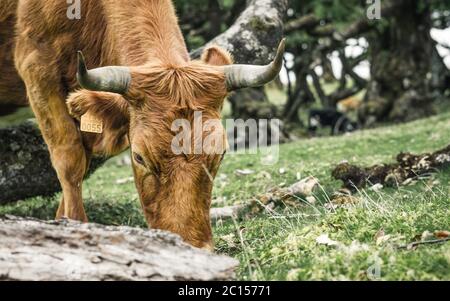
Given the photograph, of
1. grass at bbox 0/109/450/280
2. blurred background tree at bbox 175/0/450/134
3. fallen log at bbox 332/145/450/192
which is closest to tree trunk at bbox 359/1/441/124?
blurred background tree at bbox 175/0/450/134

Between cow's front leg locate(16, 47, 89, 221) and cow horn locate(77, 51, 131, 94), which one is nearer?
cow horn locate(77, 51, 131, 94)

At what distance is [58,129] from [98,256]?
322 cm

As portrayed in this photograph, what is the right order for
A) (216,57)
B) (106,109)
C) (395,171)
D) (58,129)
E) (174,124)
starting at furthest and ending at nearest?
1. (395,171)
2. (58,129)
3. (216,57)
4. (106,109)
5. (174,124)

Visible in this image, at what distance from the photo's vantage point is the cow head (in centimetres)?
565

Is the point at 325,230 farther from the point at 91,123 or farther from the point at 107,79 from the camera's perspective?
the point at 91,123

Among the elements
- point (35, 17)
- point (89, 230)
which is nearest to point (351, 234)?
point (89, 230)

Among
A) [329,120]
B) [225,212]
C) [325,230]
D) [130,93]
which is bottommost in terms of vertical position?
[329,120]

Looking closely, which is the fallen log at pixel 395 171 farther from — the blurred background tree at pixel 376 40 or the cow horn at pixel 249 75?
the blurred background tree at pixel 376 40

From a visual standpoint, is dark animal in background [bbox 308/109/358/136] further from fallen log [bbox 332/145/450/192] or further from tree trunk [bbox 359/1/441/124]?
fallen log [bbox 332/145/450/192]

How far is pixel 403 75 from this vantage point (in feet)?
82.8

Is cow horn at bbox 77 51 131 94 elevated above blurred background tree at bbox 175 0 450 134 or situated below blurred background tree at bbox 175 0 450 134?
above

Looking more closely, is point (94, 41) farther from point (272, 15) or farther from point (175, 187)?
point (272, 15)

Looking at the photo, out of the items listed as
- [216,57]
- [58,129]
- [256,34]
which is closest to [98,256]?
[216,57]

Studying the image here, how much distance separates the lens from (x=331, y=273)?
450cm
